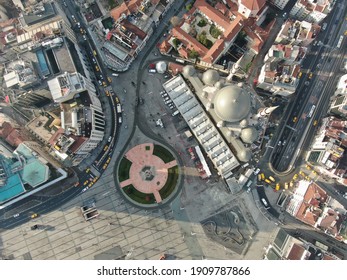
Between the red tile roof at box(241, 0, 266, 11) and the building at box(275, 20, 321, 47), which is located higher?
the red tile roof at box(241, 0, 266, 11)

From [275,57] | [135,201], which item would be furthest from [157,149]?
[275,57]

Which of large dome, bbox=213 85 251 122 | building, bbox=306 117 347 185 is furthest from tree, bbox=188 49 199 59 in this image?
building, bbox=306 117 347 185

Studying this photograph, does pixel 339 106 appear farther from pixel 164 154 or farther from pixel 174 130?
pixel 164 154

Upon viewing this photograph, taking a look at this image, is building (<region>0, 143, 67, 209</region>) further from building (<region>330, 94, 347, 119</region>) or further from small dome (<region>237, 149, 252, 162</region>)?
building (<region>330, 94, 347, 119</region>)

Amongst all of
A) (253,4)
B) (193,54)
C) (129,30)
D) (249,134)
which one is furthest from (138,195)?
(253,4)

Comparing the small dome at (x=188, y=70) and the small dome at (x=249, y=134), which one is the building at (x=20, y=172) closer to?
the small dome at (x=188, y=70)
